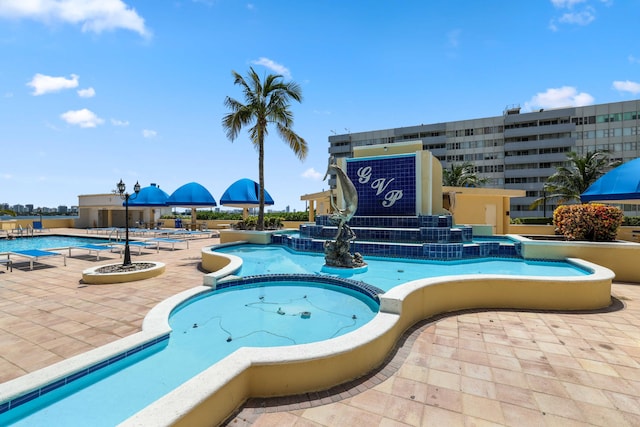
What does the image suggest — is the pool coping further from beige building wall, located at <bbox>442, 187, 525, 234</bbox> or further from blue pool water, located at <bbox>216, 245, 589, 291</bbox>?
beige building wall, located at <bbox>442, 187, 525, 234</bbox>

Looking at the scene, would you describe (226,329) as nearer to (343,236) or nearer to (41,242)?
(343,236)

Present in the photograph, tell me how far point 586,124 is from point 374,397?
66.0 meters

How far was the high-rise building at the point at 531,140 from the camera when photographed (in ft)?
155

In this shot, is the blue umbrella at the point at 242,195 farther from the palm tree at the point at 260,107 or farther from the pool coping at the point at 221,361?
the pool coping at the point at 221,361

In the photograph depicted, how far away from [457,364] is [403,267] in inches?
220

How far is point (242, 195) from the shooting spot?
24.2 m

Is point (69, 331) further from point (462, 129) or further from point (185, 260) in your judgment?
point (462, 129)

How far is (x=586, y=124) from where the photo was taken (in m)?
49.5

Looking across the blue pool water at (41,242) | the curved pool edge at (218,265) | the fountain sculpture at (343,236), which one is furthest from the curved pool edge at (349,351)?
the blue pool water at (41,242)

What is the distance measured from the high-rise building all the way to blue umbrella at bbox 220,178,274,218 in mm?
27764

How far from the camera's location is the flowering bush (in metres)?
9.93

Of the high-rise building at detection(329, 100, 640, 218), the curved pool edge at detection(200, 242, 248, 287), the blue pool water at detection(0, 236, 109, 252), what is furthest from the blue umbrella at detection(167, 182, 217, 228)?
the high-rise building at detection(329, 100, 640, 218)

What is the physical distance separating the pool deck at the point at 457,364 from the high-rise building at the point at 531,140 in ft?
137

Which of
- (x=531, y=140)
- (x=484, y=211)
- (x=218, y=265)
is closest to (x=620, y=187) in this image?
(x=484, y=211)
